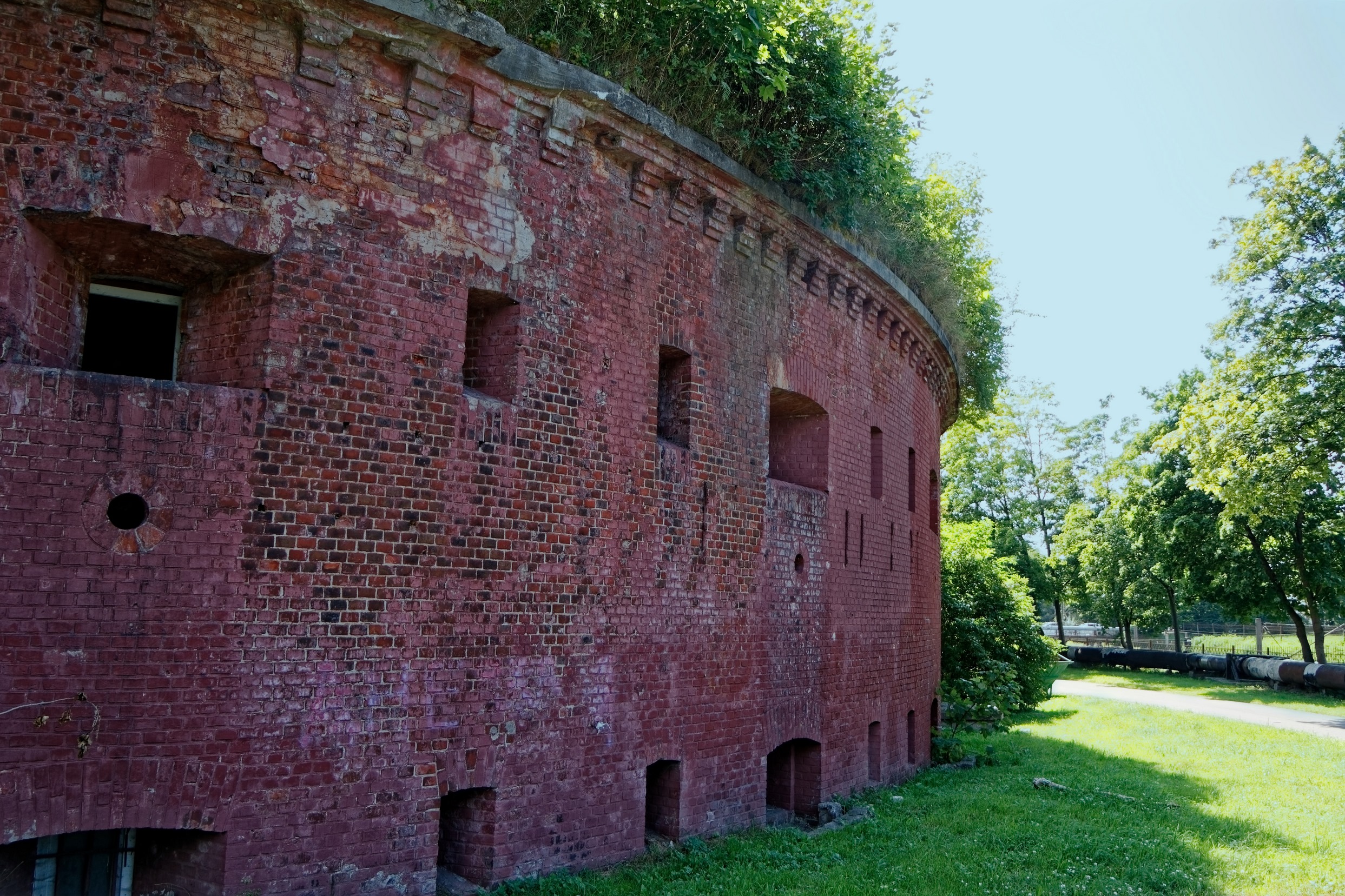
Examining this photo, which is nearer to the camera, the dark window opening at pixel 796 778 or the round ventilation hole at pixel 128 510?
the round ventilation hole at pixel 128 510

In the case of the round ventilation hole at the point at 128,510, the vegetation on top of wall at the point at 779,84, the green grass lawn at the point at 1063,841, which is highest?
the vegetation on top of wall at the point at 779,84

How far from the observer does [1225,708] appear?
24.5 metres

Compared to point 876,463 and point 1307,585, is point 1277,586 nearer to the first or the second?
point 1307,585

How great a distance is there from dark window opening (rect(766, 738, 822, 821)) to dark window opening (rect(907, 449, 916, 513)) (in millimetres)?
4851

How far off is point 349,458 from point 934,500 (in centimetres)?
1290

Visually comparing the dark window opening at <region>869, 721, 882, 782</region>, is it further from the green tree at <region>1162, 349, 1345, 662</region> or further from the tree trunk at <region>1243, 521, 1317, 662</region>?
the tree trunk at <region>1243, 521, 1317, 662</region>

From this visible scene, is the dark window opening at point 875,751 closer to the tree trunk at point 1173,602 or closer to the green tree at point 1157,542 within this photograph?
the green tree at point 1157,542

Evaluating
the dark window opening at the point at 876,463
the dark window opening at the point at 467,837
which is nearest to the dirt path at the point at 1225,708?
the dark window opening at the point at 876,463

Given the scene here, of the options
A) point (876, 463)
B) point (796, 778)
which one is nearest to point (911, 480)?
point (876, 463)

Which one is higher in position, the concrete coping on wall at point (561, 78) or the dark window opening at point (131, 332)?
the concrete coping on wall at point (561, 78)

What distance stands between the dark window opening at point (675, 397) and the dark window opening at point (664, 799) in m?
2.79

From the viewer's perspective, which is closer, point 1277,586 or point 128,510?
point 128,510

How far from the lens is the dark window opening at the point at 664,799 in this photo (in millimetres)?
8352

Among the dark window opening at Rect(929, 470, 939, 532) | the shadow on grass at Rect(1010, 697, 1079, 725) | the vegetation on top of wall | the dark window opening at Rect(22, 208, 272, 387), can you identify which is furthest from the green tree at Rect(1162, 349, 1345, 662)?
the dark window opening at Rect(22, 208, 272, 387)
